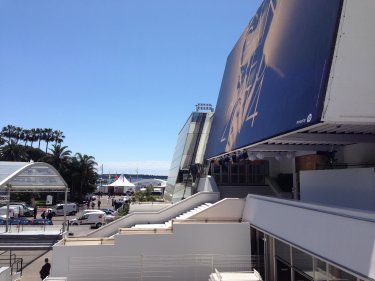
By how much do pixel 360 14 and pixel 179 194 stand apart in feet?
84.9

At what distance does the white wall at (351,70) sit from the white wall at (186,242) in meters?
8.69

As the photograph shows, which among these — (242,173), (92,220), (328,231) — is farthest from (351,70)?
(92,220)

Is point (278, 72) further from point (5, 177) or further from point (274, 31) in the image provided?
point (5, 177)

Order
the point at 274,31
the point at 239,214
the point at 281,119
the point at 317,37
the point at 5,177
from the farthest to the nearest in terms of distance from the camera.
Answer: the point at 5,177, the point at 239,214, the point at 274,31, the point at 281,119, the point at 317,37

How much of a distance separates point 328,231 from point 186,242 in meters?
8.51

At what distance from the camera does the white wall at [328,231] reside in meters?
7.06

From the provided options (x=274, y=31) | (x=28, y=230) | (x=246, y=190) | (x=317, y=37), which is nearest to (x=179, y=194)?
(x=246, y=190)

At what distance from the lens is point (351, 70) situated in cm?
880

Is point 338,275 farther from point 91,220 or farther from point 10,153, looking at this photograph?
point 10,153

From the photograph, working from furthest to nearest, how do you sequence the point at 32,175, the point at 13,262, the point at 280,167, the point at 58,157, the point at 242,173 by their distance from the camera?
the point at 58,157, the point at 32,175, the point at 242,173, the point at 280,167, the point at 13,262

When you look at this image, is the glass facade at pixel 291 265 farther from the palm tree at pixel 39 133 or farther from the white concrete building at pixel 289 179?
the palm tree at pixel 39 133

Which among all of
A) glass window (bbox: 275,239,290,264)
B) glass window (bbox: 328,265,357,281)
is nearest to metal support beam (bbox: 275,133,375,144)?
glass window (bbox: 275,239,290,264)

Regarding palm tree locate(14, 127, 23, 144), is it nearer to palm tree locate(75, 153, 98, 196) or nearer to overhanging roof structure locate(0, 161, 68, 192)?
palm tree locate(75, 153, 98, 196)

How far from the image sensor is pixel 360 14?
340 inches
